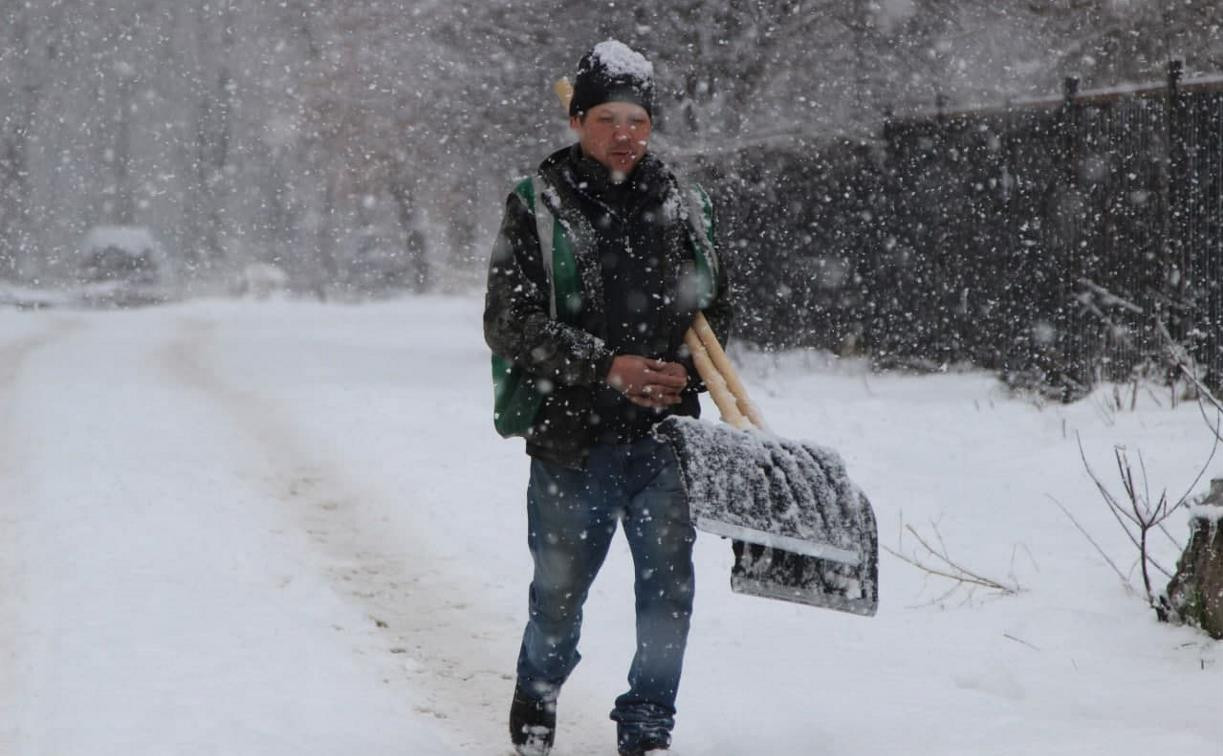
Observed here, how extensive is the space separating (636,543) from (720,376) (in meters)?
0.51

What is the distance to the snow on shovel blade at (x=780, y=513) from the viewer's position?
3535 mm

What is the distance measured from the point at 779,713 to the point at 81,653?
251 centimetres

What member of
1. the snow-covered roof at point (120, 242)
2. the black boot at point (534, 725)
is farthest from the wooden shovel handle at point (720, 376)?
the snow-covered roof at point (120, 242)

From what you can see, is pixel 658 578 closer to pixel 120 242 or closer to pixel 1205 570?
pixel 1205 570

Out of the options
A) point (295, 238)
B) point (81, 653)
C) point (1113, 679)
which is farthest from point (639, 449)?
point (295, 238)

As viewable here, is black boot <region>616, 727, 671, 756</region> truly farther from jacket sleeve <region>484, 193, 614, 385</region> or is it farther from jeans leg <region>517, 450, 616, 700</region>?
jacket sleeve <region>484, 193, 614, 385</region>

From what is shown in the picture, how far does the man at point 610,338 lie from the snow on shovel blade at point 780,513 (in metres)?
0.19

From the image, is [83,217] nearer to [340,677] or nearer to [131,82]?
[131,82]

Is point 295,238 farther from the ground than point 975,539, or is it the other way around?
point 295,238

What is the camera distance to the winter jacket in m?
3.73

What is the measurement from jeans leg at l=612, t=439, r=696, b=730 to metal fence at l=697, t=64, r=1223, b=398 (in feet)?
21.0

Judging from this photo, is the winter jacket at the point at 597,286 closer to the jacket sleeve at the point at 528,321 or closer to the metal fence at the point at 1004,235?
the jacket sleeve at the point at 528,321

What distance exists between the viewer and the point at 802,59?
1598cm

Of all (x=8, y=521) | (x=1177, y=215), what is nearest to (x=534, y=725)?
(x=8, y=521)
